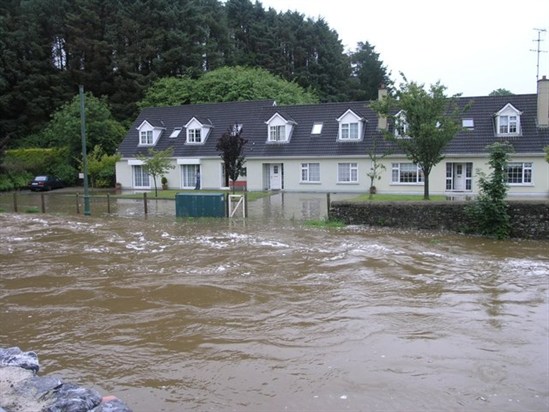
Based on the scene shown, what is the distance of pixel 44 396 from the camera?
4.92 meters

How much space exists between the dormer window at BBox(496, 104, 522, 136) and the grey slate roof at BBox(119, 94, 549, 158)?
0.39 m

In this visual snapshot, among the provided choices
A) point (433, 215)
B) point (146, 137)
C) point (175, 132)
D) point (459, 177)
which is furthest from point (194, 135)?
point (433, 215)

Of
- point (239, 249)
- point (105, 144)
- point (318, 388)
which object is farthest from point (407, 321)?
point (105, 144)

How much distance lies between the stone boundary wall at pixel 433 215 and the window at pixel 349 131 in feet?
55.7

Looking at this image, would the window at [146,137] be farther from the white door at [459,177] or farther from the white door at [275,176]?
the white door at [459,177]

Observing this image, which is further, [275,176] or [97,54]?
[97,54]

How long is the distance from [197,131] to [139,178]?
6129 mm

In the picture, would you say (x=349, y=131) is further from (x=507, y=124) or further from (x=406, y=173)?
(x=507, y=124)

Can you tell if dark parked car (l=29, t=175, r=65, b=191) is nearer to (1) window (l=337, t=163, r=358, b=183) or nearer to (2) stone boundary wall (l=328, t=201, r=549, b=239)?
(1) window (l=337, t=163, r=358, b=183)

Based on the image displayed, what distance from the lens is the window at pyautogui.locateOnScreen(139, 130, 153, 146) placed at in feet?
139

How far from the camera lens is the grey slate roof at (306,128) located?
1287 inches

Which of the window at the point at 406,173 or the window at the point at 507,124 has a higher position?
the window at the point at 507,124

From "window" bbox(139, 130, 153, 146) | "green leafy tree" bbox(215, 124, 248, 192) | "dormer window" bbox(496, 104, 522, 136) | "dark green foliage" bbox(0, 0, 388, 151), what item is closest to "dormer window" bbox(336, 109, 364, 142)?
"dormer window" bbox(496, 104, 522, 136)

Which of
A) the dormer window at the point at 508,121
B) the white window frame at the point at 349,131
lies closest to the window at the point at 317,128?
the white window frame at the point at 349,131
